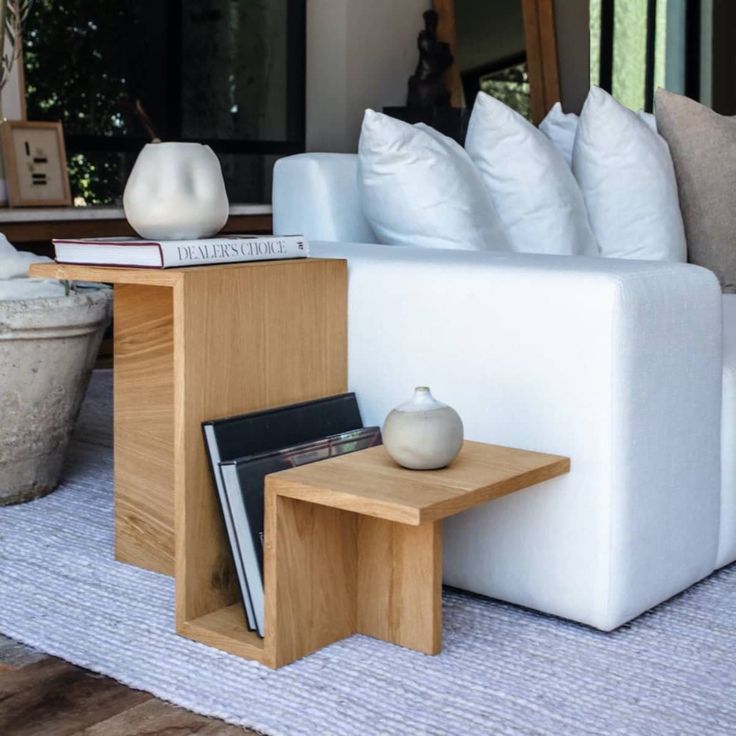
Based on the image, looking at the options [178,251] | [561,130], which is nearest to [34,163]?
[561,130]

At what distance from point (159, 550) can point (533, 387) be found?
76cm

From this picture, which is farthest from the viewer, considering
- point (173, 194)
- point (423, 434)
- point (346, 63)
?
point (346, 63)

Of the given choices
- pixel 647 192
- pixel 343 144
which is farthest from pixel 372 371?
pixel 343 144

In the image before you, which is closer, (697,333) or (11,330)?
(697,333)

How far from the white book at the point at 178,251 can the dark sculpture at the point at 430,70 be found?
11.4ft

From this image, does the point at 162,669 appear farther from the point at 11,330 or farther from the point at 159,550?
the point at 11,330

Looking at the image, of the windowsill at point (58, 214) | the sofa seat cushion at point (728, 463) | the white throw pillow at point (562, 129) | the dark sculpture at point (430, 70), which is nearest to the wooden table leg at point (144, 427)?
the sofa seat cushion at point (728, 463)

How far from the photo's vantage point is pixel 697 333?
6.55ft

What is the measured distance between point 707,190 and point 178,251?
1590 mm

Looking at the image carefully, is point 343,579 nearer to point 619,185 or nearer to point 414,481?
point 414,481

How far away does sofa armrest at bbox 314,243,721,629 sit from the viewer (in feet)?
6.09

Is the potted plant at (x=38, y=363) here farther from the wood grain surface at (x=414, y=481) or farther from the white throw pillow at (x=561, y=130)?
the white throw pillow at (x=561, y=130)

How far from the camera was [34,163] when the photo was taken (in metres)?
4.30

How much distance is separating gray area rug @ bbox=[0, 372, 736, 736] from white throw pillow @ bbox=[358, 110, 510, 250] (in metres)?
0.73
